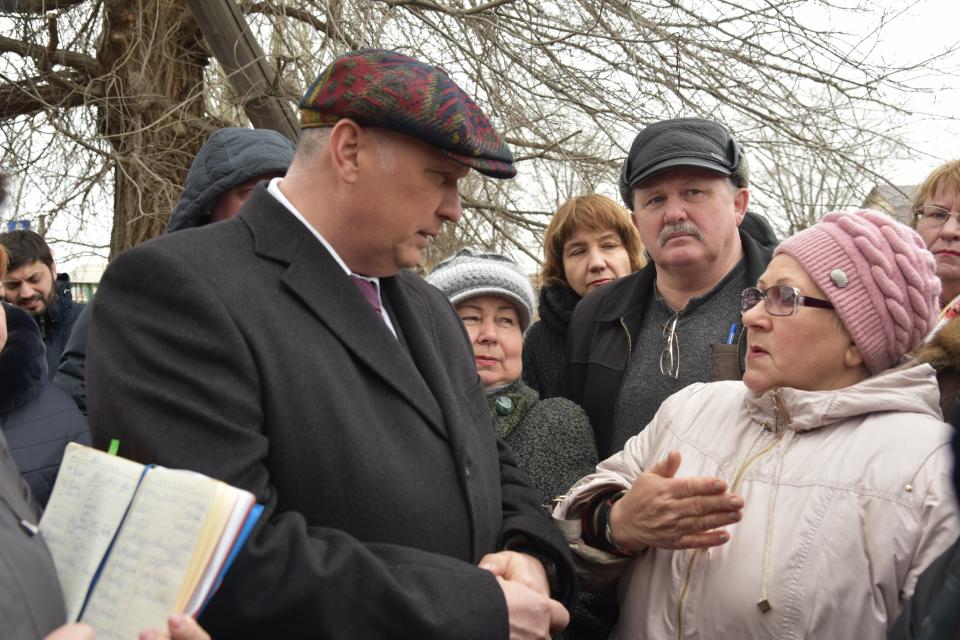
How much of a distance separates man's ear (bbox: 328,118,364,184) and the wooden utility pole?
3.97m

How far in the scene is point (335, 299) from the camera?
183 cm

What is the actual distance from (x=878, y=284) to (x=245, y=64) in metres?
4.64

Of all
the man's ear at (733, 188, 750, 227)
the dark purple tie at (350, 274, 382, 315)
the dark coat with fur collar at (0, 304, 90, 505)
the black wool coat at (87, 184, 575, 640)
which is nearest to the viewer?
the black wool coat at (87, 184, 575, 640)

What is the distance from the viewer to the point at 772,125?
19.3 feet

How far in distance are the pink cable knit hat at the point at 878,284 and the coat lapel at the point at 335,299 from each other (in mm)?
943

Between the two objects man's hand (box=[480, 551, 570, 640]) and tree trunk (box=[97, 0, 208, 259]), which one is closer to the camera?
man's hand (box=[480, 551, 570, 640])

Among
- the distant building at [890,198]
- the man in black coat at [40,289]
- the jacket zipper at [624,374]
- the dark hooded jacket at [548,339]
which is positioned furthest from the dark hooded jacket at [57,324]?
the distant building at [890,198]

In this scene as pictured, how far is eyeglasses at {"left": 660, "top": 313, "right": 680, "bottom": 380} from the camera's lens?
111 inches

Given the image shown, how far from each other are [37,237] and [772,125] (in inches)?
170

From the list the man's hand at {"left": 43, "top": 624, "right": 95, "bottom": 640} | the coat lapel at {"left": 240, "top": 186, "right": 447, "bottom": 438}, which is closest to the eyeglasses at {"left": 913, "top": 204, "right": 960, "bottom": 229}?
the coat lapel at {"left": 240, "top": 186, "right": 447, "bottom": 438}

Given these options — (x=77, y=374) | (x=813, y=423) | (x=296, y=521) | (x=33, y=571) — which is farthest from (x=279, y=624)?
(x=77, y=374)

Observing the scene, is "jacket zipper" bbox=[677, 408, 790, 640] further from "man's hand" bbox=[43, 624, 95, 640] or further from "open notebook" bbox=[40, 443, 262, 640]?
"man's hand" bbox=[43, 624, 95, 640]

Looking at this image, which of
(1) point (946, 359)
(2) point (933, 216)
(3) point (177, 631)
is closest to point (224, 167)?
(3) point (177, 631)

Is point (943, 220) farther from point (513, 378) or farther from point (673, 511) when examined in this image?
point (673, 511)
